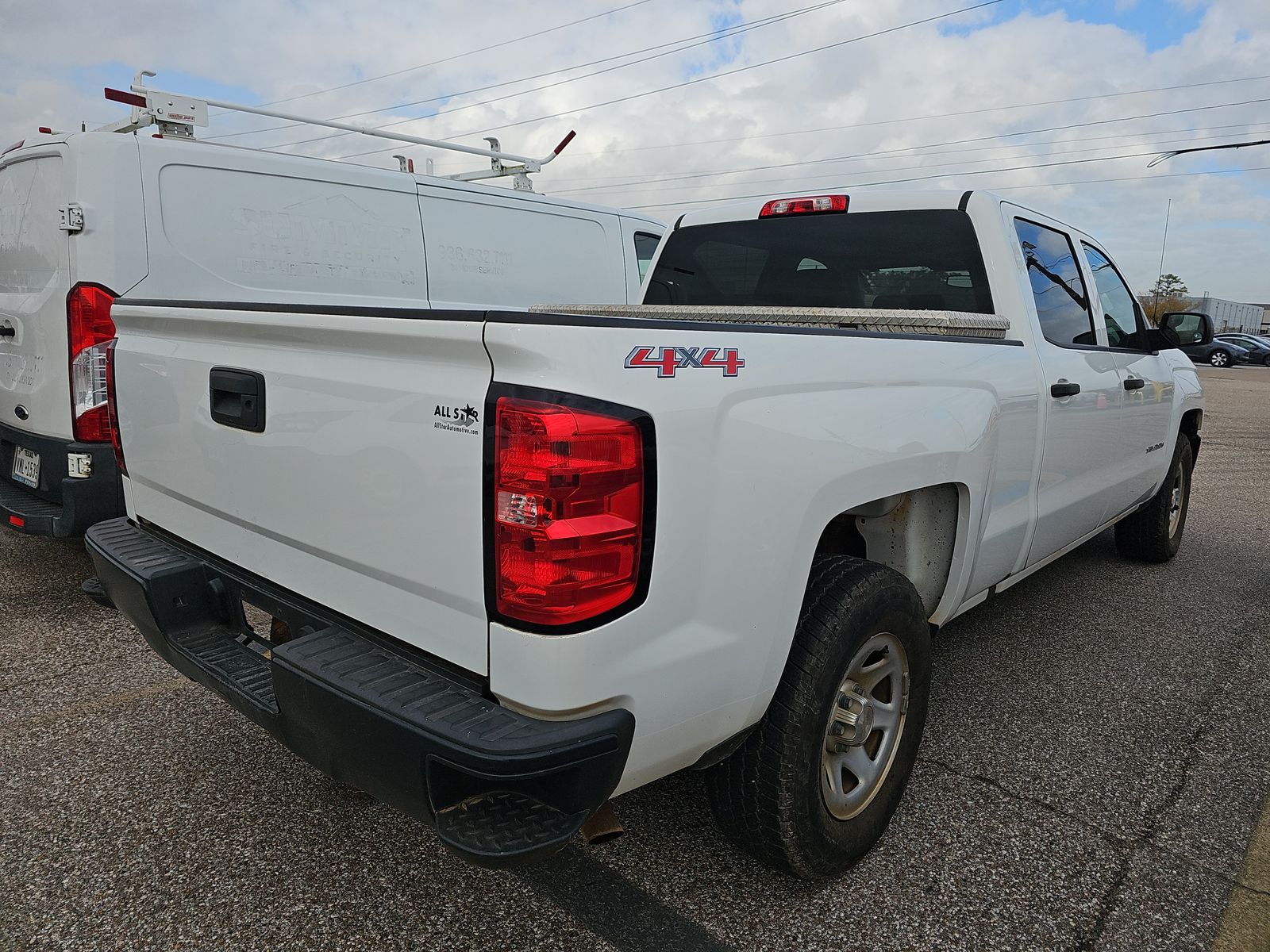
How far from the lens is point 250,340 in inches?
86.0

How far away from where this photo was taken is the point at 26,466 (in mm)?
4277

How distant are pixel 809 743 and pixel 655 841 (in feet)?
2.22

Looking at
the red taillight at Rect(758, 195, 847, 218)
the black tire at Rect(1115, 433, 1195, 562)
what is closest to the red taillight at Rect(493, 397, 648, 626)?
the red taillight at Rect(758, 195, 847, 218)

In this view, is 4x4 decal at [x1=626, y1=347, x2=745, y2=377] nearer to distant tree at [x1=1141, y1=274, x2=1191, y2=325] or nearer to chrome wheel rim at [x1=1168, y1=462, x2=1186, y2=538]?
chrome wheel rim at [x1=1168, y1=462, x2=1186, y2=538]

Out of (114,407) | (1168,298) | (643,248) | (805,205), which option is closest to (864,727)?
(805,205)

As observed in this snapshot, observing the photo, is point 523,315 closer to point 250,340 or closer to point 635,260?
point 250,340

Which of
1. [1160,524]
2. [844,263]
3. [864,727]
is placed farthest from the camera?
[1160,524]

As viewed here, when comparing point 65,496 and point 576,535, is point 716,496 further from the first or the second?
point 65,496

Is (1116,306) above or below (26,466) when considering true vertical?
above

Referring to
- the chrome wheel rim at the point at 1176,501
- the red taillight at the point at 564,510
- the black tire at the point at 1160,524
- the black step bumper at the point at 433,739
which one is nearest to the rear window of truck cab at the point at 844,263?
the red taillight at the point at 564,510

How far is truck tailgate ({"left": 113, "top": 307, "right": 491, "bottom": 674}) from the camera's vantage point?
172 centimetres

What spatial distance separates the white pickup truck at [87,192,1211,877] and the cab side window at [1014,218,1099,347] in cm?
21

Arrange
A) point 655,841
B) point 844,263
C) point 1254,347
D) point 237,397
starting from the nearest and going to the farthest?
point 237,397 → point 655,841 → point 844,263 → point 1254,347

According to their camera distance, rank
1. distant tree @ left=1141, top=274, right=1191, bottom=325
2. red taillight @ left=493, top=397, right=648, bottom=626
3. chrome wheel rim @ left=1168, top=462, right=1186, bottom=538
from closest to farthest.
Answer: red taillight @ left=493, top=397, right=648, bottom=626 < chrome wheel rim @ left=1168, top=462, right=1186, bottom=538 < distant tree @ left=1141, top=274, right=1191, bottom=325
